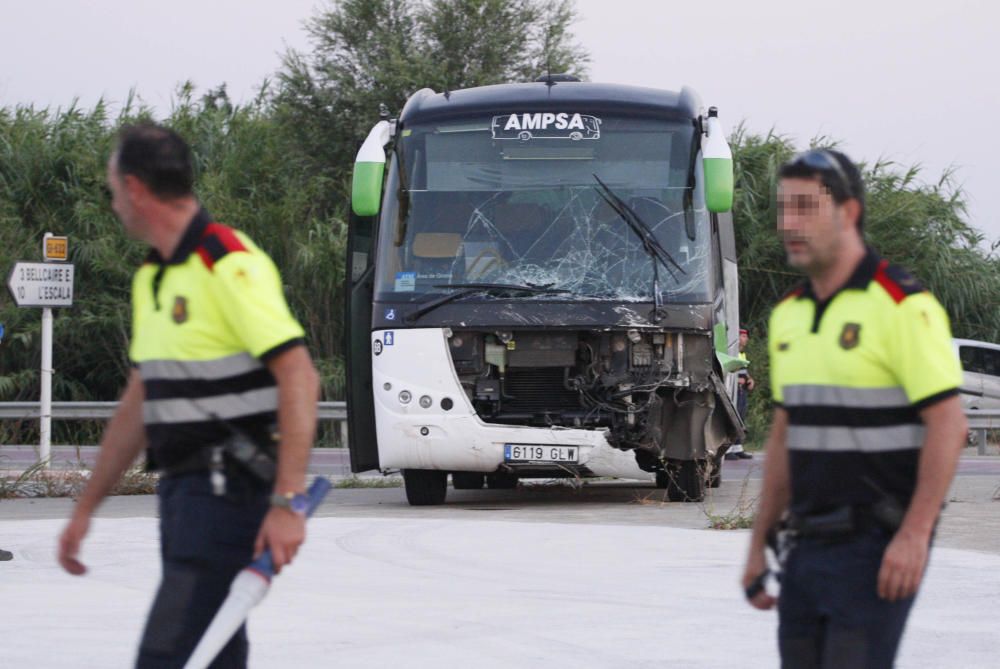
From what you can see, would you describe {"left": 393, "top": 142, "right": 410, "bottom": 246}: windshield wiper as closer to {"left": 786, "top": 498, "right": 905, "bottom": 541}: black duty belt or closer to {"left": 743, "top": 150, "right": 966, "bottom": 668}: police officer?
{"left": 743, "top": 150, "right": 966, "bottom": 668}: police officer

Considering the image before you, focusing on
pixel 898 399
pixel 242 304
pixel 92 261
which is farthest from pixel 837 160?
pixel 92 261

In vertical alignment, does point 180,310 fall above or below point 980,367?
above

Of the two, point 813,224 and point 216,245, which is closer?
point 813,224

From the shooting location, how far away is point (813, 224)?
4.34 metres

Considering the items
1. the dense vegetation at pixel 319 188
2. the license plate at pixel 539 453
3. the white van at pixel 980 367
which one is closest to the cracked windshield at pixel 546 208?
the license plate at pixel 539 453

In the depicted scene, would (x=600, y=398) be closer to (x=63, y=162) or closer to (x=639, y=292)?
(x=639, y=292)

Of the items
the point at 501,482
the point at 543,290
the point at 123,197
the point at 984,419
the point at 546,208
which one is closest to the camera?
Result: the point at 123,197

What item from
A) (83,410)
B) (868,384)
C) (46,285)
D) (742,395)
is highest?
(868,384)

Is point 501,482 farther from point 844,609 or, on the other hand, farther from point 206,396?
point 844,609

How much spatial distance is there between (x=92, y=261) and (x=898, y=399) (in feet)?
84.6

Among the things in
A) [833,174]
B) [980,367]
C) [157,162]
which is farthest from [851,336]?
[980,367]

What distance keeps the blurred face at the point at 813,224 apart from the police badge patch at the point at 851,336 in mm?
171

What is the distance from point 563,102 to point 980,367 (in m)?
17.0

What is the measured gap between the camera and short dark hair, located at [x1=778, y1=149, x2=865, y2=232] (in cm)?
436
